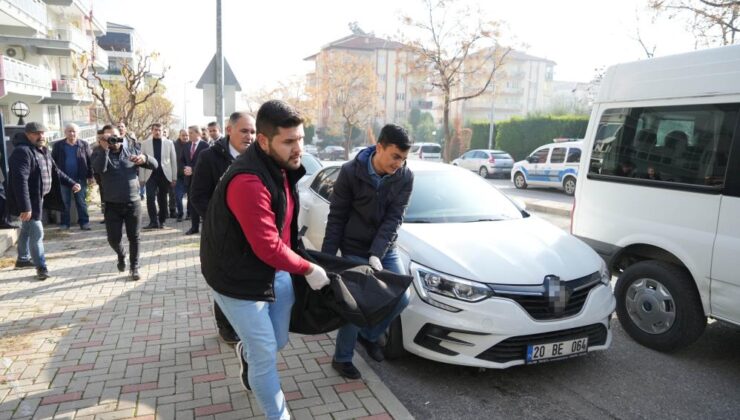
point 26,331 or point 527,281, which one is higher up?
point 527,281

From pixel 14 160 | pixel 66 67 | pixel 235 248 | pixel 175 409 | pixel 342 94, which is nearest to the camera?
pixel 235 248

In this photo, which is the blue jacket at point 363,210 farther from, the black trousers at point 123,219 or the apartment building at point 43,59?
the apartment building at point 43,59

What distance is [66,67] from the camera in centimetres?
3834

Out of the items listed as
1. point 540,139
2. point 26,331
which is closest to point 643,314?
point 26,331

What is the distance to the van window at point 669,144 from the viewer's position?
3906mm

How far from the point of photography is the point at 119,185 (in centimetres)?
583

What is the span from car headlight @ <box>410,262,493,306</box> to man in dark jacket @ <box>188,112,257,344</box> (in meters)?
1.59

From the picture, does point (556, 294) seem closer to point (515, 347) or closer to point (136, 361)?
point (515, 347)

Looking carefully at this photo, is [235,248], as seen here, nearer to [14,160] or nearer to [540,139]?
[14,160]

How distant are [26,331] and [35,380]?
3.70 ft

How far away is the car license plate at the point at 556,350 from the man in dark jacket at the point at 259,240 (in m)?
1.74

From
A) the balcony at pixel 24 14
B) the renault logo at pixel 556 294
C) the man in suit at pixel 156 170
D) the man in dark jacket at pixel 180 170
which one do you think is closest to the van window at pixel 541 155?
the man in dark jacket at pixel 180 170

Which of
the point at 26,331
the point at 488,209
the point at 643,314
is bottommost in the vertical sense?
the point at 26,331

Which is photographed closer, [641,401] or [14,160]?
[641,401]
